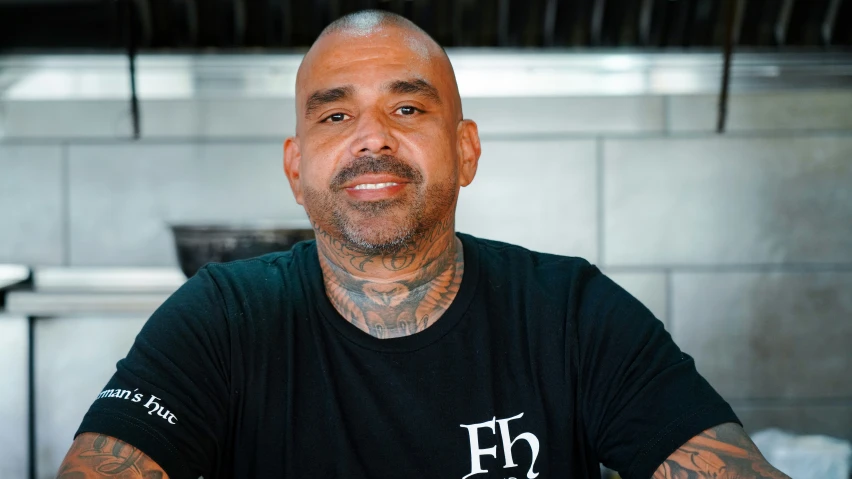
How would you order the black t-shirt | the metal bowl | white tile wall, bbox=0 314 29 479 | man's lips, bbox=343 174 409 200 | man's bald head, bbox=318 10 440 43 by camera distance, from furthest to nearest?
white tile wall, bbox=0 314 29 479
the metal bowl
man's bald head, bbox=318 10 440 43
man's lips, bbox=343 174 409 200
the black t-shirt

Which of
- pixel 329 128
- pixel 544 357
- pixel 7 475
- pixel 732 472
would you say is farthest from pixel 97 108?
pixel 732 472

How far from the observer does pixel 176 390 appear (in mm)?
1156

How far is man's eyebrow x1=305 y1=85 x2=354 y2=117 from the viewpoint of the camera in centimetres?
138

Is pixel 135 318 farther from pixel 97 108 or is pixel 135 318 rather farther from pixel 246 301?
pixel 246 301

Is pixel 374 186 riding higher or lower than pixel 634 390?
higher

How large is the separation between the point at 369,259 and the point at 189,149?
1809 millimetres

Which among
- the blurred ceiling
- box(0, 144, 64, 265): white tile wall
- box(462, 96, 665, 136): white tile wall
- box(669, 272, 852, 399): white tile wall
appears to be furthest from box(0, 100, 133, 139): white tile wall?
box(669, 272, 852, 399): white tile wall

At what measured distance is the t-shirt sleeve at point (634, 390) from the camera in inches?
44.7

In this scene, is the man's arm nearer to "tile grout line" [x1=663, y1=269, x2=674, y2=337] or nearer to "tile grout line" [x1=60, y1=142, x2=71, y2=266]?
"tile grout line" [x1=60, y1=142, x2=71, y2=266]

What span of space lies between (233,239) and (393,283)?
1030 millimetres

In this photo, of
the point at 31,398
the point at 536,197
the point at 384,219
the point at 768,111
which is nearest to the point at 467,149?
the point at 384,219

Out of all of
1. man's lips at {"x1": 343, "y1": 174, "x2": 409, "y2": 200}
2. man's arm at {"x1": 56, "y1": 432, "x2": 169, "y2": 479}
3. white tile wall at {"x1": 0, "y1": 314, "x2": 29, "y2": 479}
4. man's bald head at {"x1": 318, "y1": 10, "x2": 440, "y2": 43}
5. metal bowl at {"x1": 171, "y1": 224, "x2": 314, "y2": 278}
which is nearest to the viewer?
man's arm at {"x1": 56, "y1": 432, "x2": 169, "y2": 479}

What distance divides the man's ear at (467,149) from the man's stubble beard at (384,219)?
168 millimetres

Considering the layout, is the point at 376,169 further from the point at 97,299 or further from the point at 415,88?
the point at 97,299
